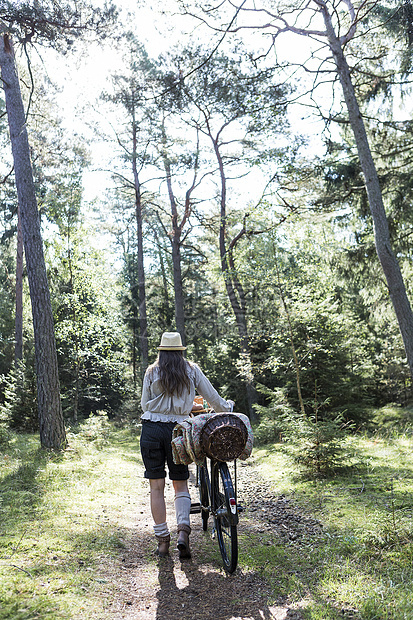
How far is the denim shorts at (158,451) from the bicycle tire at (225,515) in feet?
1.10

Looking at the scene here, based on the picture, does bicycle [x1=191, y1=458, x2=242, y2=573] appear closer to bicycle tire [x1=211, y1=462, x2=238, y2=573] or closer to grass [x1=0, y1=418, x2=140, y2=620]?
bicycle tire [x1=211, y1=462, x2=238, y2=573]

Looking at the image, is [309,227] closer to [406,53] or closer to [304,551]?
[406,53]

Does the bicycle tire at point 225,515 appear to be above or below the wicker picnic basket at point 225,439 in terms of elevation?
below

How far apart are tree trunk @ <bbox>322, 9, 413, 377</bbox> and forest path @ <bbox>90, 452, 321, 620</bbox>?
3.91 m

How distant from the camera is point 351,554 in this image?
11.8 ft

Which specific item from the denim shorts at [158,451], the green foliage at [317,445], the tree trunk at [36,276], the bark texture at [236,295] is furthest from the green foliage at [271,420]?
the denim shorts at [158,451]

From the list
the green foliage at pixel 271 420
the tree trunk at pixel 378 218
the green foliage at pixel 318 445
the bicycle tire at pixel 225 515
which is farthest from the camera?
the green foliage at pixel 271 420

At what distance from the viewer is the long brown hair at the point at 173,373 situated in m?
3.99

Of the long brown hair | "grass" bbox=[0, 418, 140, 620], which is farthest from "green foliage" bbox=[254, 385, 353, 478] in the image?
the long brown hair

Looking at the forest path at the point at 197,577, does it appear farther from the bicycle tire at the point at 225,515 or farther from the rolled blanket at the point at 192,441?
the rolled blanket at the point at 192,441

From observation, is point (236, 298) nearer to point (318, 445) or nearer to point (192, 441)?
point (318, 445)

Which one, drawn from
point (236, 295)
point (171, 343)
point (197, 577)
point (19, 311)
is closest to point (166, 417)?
point (171, 343)

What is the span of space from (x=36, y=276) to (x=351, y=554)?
7068mm

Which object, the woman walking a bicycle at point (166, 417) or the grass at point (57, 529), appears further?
the woman walking a bicycle at point (166, 417)
